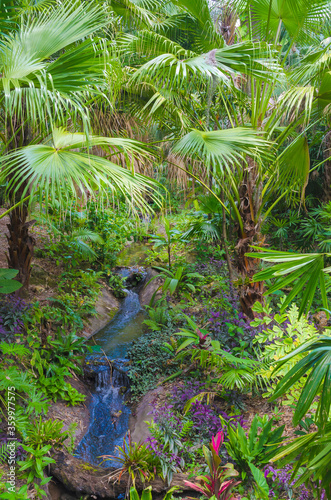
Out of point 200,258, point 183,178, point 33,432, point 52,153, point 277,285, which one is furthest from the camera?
point 200,258

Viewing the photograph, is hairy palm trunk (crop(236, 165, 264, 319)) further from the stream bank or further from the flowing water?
the flowing water

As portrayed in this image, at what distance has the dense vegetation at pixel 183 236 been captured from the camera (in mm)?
2354

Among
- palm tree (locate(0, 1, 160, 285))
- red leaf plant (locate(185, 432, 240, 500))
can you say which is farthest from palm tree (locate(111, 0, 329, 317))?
red leaf plant (locate(185, 432, 240, 500))

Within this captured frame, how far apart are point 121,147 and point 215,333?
277 cm

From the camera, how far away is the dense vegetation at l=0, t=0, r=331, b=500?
235 centimetres

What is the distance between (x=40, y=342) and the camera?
4305mm

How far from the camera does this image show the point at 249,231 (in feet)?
13.6

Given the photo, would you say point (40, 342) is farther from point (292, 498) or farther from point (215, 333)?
point (292, 498)

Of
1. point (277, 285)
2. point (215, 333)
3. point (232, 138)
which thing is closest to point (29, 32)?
point (232, 138)

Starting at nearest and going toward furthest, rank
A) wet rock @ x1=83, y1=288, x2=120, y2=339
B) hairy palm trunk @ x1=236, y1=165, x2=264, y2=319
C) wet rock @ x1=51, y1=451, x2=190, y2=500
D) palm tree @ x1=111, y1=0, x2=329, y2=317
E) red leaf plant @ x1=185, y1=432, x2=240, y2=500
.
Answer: red leaf plant @ x1=185, y1=432, x2=240, y2=500
wet rock @ x1=51, y1=451, x2=190, y2=500
palm tree @ x1=111, y1=0, x2=329, y2=317
hairy palm trunk @ x1=236, y1=165, x2=264, y2=319
wet rock @ x1=83, y1=288, x2=120, y2=339

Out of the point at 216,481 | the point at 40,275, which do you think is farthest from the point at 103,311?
the point at 216,481

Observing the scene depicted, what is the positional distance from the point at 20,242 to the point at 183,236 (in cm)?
308

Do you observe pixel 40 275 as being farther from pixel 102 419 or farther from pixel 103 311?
pixel 102 419

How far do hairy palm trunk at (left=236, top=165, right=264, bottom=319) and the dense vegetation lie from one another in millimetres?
22
